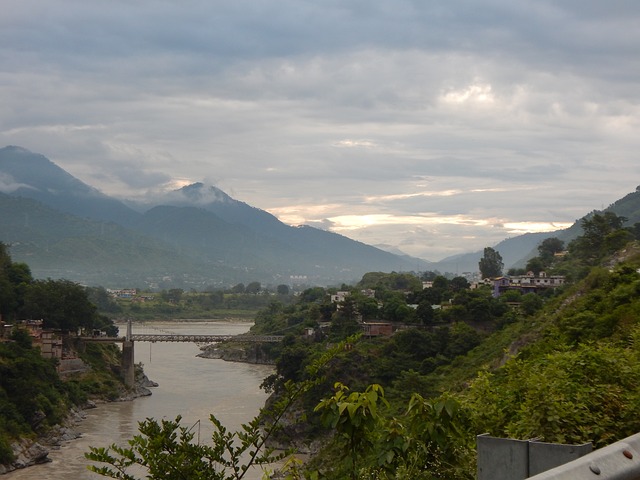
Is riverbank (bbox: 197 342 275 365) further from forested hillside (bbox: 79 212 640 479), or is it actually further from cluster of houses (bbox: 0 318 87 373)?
cluster of houses (bbox: 0 318 87 373)

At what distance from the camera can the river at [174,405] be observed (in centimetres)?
2753

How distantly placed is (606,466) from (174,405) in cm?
3633

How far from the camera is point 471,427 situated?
5621mm

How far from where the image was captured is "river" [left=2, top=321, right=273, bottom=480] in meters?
27.5

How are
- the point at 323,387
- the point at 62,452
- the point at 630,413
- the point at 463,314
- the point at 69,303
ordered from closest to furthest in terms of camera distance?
the point at 630,413
the point at 62,452
the point at 323,387
the point at 463,314
the point at 69,303

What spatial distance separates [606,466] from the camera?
2.68 metres

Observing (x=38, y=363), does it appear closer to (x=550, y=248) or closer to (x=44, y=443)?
(x=44, y=443)

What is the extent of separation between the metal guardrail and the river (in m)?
17.5

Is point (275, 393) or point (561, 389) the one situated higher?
point (561, 389)

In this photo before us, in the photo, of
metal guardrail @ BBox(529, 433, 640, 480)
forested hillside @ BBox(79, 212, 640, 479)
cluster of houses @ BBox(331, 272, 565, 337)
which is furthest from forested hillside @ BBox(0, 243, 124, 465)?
metal guardrail @ BBox(529, 433, 640, 480)

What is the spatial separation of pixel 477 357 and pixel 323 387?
209 inches

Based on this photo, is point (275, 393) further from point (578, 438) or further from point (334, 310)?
point (578, 438)

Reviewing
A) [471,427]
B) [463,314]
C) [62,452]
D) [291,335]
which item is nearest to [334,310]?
[291,335]

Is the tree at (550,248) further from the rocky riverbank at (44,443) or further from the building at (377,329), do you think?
the rocky riverbank at (44,443)
